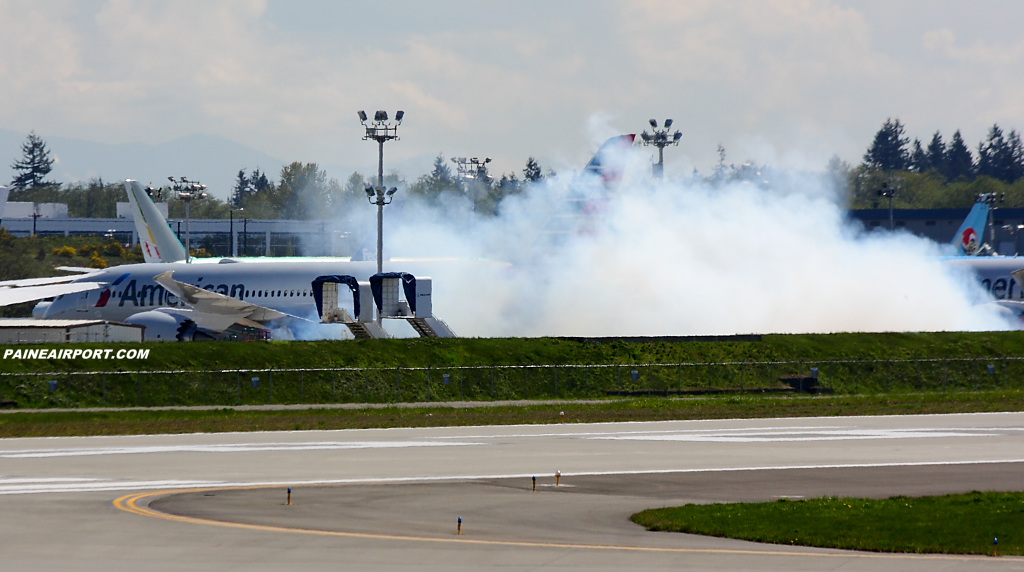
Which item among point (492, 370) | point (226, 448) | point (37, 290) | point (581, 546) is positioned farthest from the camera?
point (37, 290)

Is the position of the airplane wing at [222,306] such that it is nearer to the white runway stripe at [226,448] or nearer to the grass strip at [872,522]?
the white runway stripe at [226,448]

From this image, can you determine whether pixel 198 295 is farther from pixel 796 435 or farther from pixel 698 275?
pixel 796 435

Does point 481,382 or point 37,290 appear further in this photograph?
point 37,290

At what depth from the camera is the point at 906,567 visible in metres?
15.8

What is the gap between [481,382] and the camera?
52.5 m

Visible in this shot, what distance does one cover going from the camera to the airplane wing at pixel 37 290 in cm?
6075

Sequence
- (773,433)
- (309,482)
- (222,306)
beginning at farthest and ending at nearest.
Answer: (222,306), (773,433), (309,482)

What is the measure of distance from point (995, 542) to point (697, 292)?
160 ft

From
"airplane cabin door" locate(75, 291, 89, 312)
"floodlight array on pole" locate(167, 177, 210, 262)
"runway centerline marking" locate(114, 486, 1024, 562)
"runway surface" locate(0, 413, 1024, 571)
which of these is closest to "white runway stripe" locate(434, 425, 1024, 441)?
"runway surface" locate(0, 413, 1024, 571)

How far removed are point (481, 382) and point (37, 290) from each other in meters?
29.2

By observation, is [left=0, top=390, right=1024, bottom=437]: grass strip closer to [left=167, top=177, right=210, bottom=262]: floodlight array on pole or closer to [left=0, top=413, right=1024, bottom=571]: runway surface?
[left=0, top=413, right=1024, bottom=571]: runway surface

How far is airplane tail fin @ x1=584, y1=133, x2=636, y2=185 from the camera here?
216 ft

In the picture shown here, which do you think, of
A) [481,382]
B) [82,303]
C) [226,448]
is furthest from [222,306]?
[226,448]

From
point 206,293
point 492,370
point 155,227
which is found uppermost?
point 155,227
